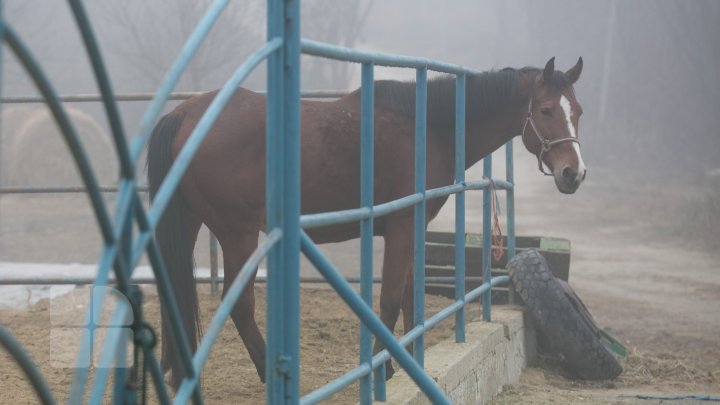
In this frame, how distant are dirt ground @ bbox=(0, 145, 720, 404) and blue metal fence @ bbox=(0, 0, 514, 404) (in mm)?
1113

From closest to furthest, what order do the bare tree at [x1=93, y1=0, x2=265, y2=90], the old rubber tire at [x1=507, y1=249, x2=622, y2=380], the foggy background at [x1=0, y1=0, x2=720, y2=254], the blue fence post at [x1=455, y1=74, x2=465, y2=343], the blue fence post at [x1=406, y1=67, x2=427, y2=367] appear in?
the blue fence post at [x1=406, y1=67, x2=427, y2=367] → the blue fence post at [x1=455, y1=74, x2=465, y2=343] → the old rubber tire at [x1=507, y1=249, x2=622, y2=380] → the foggy background at [x1=0, y1=0, x2=720, y2=254] → the bare tree at [x1=93, y1=0, x2=265, y2=90]

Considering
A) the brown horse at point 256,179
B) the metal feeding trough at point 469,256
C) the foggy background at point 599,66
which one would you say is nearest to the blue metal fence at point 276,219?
the brown horse at point 256,179

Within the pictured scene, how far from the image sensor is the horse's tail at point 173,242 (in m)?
4.60

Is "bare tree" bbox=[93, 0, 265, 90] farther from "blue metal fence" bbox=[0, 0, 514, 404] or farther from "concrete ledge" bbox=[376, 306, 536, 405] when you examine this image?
"blue metal fence" bbox=[0, 0, 514, 404]

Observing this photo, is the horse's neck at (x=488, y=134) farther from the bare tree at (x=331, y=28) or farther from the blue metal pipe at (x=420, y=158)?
the bare tree at (x=331, y=28)

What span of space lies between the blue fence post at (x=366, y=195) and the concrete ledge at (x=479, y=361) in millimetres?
309

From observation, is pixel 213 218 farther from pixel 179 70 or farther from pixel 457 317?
pixel 179 70

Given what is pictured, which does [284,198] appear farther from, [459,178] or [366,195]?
[459,178]

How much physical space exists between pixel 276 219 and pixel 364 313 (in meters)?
0.37

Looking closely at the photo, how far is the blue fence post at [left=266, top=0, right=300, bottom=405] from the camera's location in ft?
7.89

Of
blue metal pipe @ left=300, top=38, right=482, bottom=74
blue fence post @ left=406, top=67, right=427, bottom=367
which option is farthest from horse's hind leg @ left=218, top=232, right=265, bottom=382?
blue metal pipe @ left=300, top=38, right=482, bottom=74

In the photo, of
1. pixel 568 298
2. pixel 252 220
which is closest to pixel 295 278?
pixel 252 220

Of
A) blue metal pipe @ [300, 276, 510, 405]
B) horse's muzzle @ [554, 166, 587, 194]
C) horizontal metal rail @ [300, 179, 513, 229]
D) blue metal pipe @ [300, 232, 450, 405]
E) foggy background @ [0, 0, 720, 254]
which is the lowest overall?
blue metal pipe @ [300, 276, 510, 405]

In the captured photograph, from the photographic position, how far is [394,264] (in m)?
4.73
